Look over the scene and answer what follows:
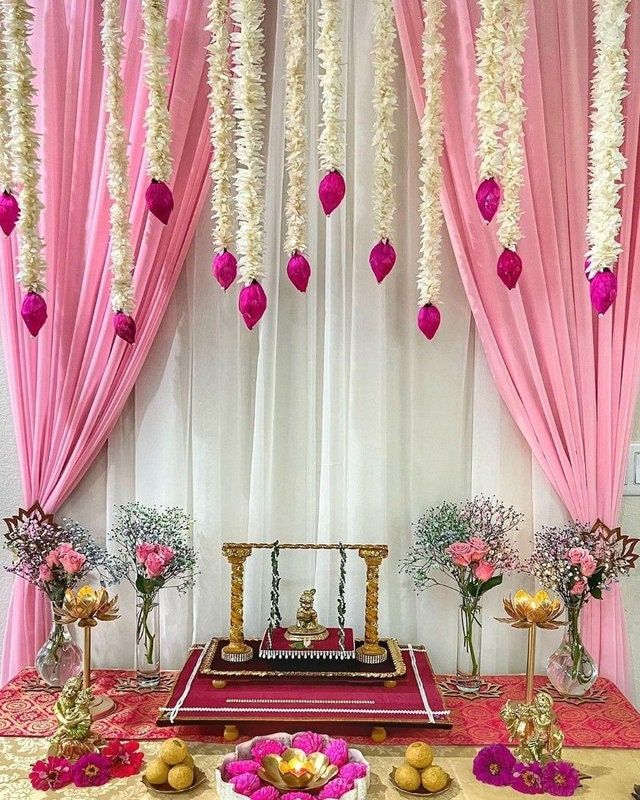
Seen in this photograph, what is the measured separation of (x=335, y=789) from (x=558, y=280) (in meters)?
1.20

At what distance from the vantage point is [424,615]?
196cm

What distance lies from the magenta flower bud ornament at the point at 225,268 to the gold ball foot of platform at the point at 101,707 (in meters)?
0.92

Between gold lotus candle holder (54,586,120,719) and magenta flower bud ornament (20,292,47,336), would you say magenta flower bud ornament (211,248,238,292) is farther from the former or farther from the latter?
gold lotus candle holder (54,586,120,719)

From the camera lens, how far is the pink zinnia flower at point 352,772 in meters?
1.34

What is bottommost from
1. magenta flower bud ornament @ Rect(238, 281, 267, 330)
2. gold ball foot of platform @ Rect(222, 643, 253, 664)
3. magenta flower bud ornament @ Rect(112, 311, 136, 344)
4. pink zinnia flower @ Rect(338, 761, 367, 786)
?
pink zinnia flower @ Rect(338, 761, 367, 786)

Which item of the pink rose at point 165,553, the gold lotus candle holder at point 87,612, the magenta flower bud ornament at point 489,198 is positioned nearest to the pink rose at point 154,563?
the pink rose at point 165,553

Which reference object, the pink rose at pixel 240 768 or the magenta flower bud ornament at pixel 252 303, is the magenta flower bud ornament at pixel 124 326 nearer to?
the magenta flower bud ornament at pixel 252 303

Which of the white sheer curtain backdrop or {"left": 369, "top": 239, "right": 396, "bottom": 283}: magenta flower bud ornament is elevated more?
{"left": 369, "top": 239, "right": 396, "bottom": 283}: magenta flower bud ornament

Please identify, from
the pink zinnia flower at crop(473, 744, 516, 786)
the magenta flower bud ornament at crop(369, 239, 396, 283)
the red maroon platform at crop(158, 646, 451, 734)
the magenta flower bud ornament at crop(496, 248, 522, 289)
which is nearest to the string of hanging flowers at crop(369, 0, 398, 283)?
the magenta flower bud ornament at crop(369, 239, 396, 283)

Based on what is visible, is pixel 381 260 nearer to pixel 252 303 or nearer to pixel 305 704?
pixel 252 303

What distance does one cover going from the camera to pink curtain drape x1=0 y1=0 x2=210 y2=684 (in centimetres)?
189

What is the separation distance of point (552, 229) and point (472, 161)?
0.25m

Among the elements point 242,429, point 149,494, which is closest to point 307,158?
point 242,429

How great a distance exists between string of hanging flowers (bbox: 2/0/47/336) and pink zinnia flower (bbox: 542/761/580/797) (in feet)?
4.40
